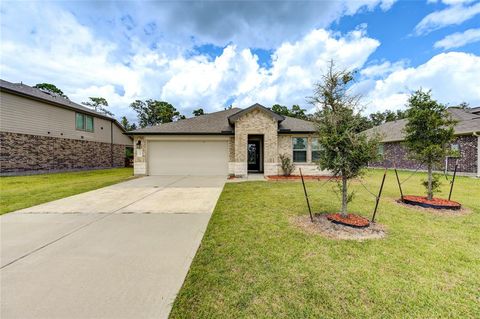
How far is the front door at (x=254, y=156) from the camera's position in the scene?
17.7 metres

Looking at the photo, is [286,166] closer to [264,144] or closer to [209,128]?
[264,144]

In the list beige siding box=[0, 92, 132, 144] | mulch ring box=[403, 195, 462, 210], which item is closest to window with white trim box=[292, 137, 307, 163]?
mulch ring box=[403, 195, 462, 210]

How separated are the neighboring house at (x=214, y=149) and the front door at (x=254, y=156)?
3.27m

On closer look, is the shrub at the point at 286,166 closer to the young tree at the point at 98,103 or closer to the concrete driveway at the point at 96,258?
the concrete driveway at the point at 96,258

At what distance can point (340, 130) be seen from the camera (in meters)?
4.54

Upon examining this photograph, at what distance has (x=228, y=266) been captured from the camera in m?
3.08

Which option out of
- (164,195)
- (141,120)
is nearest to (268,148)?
(164,195)

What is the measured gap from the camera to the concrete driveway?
2332mm

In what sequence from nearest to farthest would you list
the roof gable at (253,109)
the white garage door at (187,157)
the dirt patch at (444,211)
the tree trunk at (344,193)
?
the tree trunk at (344,193)
the dirt patch at (444,211)
the roof gable at (253,109)
the white garage door at (187,157)

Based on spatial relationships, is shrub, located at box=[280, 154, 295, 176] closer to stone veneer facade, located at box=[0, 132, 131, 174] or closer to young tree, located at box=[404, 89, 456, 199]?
young tree, located at box=[404, 89, 456, 199]

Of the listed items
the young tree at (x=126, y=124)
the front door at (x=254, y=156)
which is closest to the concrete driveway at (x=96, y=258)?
the front door at (x=254, y=156)

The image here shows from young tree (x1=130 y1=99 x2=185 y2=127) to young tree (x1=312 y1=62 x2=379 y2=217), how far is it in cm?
3724

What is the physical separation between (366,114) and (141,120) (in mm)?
45217

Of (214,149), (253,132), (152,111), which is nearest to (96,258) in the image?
(253,132)
